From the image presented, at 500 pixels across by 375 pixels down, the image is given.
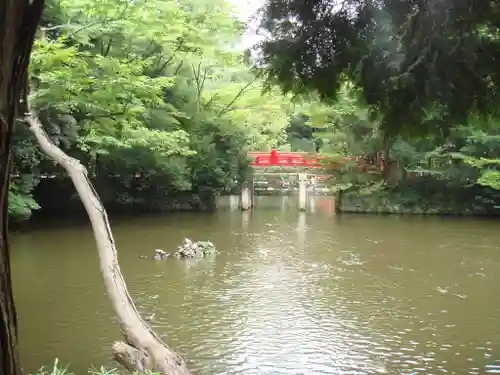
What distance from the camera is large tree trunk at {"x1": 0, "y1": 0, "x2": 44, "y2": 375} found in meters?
1.74

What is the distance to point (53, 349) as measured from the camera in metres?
6.04

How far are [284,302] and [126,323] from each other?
12.3 ft

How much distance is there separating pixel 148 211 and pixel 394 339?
1508 cm

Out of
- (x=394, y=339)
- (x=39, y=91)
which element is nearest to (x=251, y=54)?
(x=394, y=339)

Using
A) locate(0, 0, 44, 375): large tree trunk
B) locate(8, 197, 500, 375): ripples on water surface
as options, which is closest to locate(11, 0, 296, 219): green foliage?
locate(8, 197, 500, 375): ripples on water surface

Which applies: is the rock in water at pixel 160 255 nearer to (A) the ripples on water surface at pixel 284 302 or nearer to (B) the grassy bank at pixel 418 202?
(A) the ripples on water surface at pixel 284 302

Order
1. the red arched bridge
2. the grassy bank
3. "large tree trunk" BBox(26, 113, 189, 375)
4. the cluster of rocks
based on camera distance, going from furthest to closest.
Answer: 1. the red arched bridge
2. the grassy bank
3. the cluster of rocks
4. "large tree trunk" BBox(26, 113, 189, 375)

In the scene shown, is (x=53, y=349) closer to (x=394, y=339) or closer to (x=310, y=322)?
(x=310, y=322)

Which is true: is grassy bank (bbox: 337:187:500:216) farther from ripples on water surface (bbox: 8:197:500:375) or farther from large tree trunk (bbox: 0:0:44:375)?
large tree trunk (bbox: 0:0:44:375)

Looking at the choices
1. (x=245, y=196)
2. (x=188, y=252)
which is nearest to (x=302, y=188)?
(x=245, y=196)

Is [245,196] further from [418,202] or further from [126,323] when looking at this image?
[126,323]

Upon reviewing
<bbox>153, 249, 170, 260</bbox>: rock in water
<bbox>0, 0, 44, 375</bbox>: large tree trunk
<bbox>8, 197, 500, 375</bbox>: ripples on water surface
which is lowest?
<bbox>8, 197, 500, 375</bbox>: ripples on water surface

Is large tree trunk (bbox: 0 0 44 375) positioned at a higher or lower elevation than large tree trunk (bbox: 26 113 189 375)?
higher

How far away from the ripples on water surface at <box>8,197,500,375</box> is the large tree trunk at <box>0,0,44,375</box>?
12.1 ft
